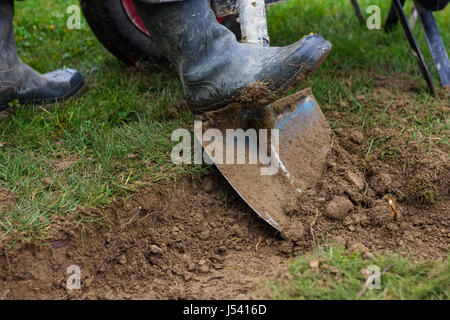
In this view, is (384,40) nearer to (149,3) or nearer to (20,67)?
(149,3)

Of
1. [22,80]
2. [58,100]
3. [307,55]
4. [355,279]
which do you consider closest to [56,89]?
[58,100]

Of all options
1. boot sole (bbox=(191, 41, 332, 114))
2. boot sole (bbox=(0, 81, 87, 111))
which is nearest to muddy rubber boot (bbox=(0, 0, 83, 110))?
boot sole (bbox=(0, 81, 87, 111))

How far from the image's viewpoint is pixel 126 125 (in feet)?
7.16

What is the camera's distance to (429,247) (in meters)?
1.71

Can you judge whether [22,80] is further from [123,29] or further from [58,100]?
[123,29]

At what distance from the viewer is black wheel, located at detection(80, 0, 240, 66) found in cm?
246

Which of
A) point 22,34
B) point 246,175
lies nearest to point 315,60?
point 246,175

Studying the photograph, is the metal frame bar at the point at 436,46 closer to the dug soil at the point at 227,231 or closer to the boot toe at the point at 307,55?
the dug soil at the point at 227,231

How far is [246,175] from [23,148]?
996 mm

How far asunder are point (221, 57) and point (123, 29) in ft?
3.36

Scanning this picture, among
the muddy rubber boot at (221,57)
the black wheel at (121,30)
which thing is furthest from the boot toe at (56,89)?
the muddy rubber boot at (221,57)

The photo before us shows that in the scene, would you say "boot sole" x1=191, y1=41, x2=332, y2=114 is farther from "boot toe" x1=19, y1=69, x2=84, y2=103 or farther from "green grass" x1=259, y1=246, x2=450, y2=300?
"boot toe" x1=19, y1=69, x2=84, y2=103

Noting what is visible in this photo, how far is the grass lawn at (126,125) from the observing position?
5.02 ft

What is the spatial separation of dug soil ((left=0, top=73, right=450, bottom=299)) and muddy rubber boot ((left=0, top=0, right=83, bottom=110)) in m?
0.70
